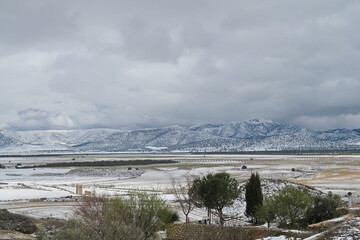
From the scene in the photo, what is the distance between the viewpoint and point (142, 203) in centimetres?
2720

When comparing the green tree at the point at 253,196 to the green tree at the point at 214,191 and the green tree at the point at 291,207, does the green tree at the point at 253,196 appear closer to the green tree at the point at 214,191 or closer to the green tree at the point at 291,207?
the green tree at the point at 214,191

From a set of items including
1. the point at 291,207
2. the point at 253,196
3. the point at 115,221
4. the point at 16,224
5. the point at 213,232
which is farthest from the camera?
the point at 253,196

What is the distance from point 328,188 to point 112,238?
2067 inches

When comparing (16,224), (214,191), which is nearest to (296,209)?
(214,191)

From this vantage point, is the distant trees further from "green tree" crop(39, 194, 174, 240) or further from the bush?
the bush

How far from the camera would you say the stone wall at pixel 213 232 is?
25203 mm

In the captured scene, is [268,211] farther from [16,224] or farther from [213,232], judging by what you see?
[16,224]

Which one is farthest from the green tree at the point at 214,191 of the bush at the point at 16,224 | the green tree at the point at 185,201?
the bush at the point at 16,224

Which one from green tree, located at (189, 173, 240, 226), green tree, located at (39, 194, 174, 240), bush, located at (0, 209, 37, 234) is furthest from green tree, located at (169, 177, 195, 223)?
bush, located at (0, 209, 37, 234)

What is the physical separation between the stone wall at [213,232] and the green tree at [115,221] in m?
1.17

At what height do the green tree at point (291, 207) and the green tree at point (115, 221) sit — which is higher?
the green tree at point (115, 221)

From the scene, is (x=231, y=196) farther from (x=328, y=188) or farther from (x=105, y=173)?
(x=105, y=173)

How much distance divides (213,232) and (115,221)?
1030cm

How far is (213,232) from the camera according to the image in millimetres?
28094
